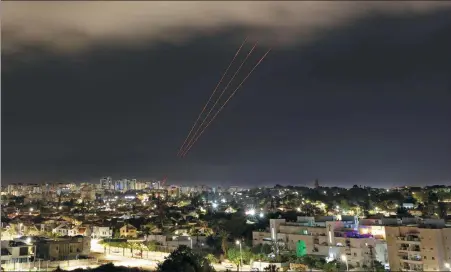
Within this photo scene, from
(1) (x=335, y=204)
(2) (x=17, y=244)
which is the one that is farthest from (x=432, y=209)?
(2) (x=17, y=244)

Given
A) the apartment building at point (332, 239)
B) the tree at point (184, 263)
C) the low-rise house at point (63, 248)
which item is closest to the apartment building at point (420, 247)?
the apartment building at point (332, 239)

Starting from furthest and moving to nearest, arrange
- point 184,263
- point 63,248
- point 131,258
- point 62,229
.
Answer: point 62,229
point 131,258
point 63,248
point 184,263

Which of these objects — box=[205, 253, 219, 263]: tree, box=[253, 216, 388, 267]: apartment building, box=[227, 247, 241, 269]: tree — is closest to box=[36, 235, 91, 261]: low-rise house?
box=[205, 253, 219, 263]: tree

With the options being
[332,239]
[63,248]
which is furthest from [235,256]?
[63,248]

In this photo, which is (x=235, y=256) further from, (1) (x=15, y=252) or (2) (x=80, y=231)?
(2) (x=80, y=231)

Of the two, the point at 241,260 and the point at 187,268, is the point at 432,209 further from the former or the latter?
the point at 187,268
